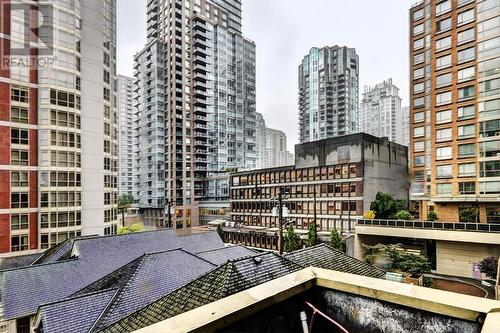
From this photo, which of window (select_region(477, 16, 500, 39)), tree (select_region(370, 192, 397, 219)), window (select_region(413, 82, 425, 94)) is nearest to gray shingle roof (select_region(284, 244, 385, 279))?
tree (select_region(370, 192, 397, 219))

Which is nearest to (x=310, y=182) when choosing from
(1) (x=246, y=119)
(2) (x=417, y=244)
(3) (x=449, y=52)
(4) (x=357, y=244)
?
(4) (x=357, y=244)

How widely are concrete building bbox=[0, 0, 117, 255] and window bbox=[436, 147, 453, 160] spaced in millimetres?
42771

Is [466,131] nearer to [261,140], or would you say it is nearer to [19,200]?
[19,200]

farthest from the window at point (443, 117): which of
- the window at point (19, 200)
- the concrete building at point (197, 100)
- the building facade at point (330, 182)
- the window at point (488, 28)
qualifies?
the window at point (19, 200)

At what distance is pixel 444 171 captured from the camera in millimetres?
34812

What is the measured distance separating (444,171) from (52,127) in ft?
152

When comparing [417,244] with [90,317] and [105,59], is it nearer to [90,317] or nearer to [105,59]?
[90,317]

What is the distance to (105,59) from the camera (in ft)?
120

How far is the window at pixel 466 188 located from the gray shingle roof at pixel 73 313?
37.9m

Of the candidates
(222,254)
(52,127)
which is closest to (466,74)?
(222,254)

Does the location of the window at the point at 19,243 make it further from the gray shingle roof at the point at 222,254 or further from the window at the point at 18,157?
the gray shingle roof at the point at 222,254

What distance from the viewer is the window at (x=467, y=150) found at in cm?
3253

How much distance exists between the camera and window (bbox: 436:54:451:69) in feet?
115

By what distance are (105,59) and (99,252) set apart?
28.0 metres
